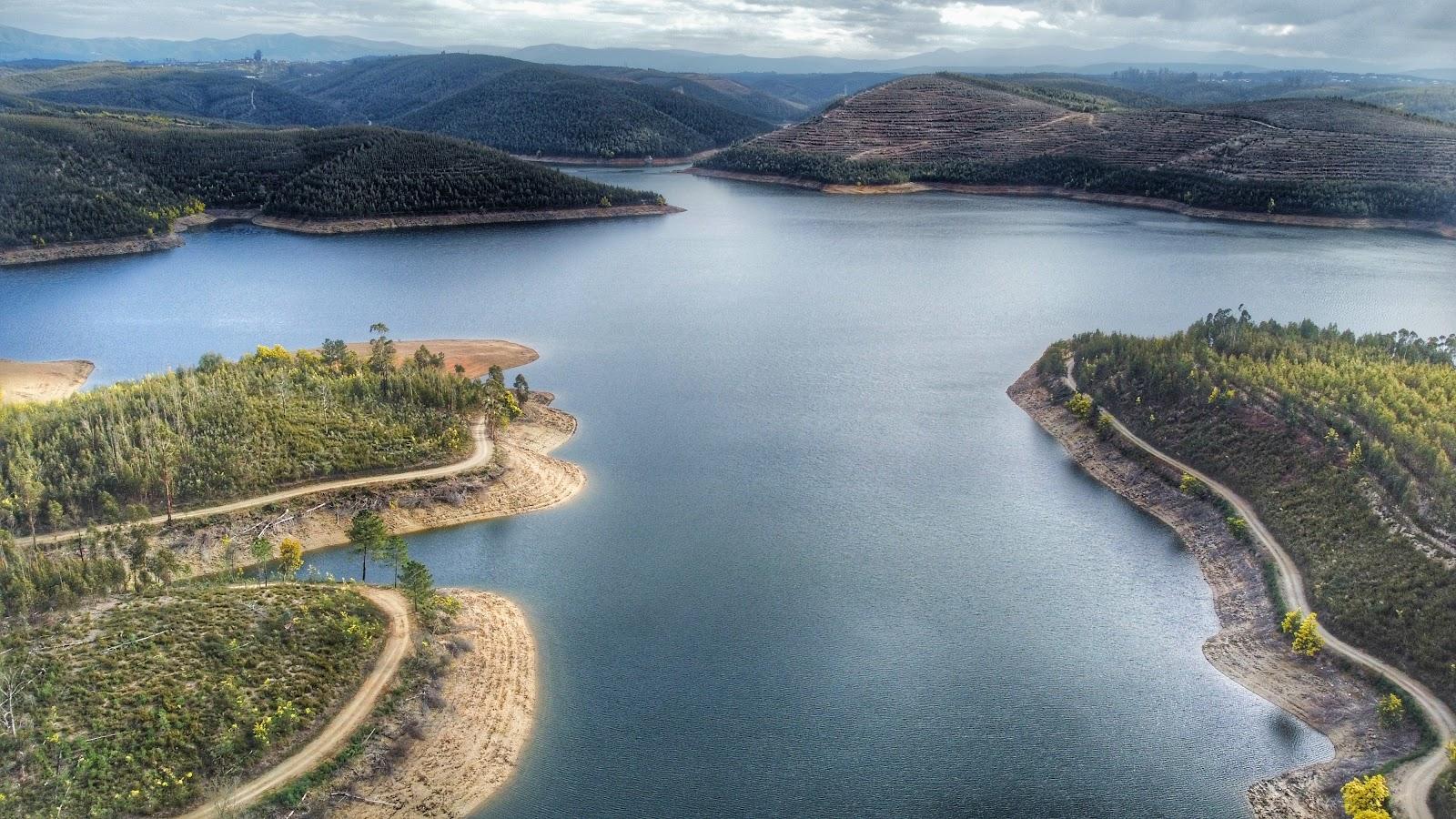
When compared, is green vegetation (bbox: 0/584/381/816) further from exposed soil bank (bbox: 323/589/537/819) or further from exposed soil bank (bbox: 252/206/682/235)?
exposed soil bank (bbox: 252/206/682/235)

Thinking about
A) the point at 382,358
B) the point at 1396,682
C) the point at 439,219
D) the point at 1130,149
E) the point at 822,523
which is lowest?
the point at 822,523

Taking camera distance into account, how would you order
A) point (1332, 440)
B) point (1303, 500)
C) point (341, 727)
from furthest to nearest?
point (1332, 440) → point (1303, 500) → point (341, 727)

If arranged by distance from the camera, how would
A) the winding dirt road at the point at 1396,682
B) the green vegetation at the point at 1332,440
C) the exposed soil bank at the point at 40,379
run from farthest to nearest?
the exposed soil bank at the point at 40,379, the green vegetation at the point at 1332,440, the winding dirt road at the point at 1396,682

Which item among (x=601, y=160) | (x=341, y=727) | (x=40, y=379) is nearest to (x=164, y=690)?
(x=341, y=727)

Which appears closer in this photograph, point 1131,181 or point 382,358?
point 382,358

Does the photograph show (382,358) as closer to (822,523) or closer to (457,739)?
(822,523)

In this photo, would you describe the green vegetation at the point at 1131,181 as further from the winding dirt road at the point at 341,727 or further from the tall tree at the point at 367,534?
the winding dirt road at the point at 341,727

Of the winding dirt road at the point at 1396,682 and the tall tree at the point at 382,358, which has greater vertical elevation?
the tall tree at the point at 382,358

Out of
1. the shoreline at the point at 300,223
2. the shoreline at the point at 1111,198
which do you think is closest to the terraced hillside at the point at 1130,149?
Result: the shoreline at the point at 1111,198
